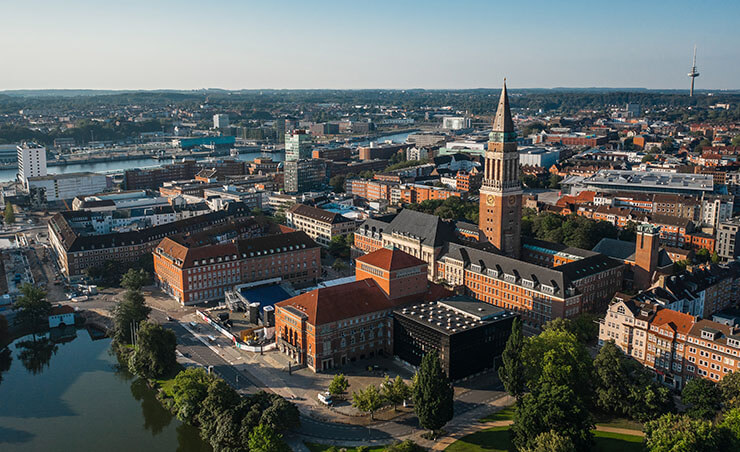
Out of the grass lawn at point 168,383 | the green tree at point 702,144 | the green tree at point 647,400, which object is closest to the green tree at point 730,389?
the green tree at point 647,400

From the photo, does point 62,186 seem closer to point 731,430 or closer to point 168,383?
point 168,383

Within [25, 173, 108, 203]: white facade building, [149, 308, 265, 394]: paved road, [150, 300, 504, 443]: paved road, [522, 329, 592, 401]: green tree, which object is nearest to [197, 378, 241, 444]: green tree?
[150, 300, 504, 443]: paved road

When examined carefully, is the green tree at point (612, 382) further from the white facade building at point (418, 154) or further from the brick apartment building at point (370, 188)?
the white facade building at point (418, 154)

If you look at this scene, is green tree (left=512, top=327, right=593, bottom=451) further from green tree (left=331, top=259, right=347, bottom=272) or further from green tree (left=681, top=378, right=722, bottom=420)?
green tree (left=331, top=259, right=347, bottom=272)

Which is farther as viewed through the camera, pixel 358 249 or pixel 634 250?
pixel 358 249

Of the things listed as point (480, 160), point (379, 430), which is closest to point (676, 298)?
point (379, 430)

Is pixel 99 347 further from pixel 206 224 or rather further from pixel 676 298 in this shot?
pixel 676 298
